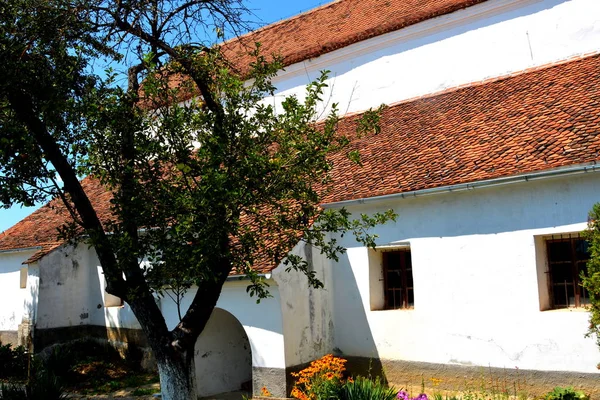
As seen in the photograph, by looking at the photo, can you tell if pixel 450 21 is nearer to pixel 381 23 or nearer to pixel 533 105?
pixel 381 23

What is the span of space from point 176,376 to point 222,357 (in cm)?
549

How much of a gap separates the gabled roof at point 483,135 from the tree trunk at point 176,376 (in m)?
3.24

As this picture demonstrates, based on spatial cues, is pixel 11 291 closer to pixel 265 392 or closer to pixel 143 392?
pixel 143 392

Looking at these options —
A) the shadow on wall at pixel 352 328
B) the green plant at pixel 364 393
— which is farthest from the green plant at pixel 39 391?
the green plant at pixel 364 393

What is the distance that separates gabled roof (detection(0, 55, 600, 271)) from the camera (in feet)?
32.2

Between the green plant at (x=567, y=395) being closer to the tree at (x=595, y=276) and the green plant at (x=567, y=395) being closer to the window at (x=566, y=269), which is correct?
the tree at (x=595, y=276)

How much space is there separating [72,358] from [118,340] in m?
1.51

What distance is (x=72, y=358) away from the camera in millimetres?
15414

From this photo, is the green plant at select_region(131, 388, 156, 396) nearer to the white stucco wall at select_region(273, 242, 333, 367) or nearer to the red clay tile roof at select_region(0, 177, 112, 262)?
the white stucco wall at select_region(273, 242, 333, 367)

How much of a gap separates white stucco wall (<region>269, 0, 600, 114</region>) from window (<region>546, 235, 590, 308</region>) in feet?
17.2

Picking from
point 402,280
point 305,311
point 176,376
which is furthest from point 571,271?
point 176,376

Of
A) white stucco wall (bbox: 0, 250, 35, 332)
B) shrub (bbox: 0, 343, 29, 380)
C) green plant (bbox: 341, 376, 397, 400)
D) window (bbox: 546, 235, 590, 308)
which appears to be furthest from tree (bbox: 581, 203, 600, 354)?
white stucco wall (bbox: 0, 250, 35, 332)

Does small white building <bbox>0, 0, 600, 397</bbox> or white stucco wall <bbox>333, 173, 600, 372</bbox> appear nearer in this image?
white stucco wall <bbox>333, 173, 600, 372</bbox>

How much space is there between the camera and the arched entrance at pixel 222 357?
1264cm
